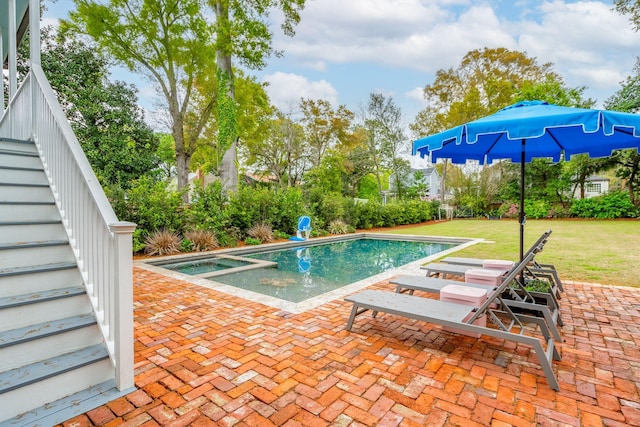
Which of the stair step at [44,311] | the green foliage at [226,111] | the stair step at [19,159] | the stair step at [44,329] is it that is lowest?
the stair step at [44,329]

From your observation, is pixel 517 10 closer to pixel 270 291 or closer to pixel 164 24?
pixel 270 291

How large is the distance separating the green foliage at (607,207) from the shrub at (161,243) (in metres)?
23.1

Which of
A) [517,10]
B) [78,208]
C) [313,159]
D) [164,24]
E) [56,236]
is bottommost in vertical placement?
[56,236]

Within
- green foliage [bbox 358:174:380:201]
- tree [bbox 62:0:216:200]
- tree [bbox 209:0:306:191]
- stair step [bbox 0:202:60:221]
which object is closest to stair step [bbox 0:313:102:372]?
stair step [bbox 0:202:60:221]

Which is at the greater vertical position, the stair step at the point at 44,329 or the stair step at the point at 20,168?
the stair step at the point at 20,168

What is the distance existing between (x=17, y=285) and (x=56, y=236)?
75cm

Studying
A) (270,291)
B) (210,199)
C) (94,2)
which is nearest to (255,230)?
(210,199)

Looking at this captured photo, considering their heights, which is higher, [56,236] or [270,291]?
[56,236]

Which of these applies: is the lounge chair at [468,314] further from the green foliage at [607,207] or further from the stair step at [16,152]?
the green foliage at [607,207]

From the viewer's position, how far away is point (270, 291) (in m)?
5.25

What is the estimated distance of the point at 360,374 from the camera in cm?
250

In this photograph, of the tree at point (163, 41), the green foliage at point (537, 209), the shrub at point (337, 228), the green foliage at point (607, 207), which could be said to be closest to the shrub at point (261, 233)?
the shrub at point (337, 228)

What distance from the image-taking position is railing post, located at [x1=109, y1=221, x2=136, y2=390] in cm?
212

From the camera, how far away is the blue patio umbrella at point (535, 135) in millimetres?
2902
